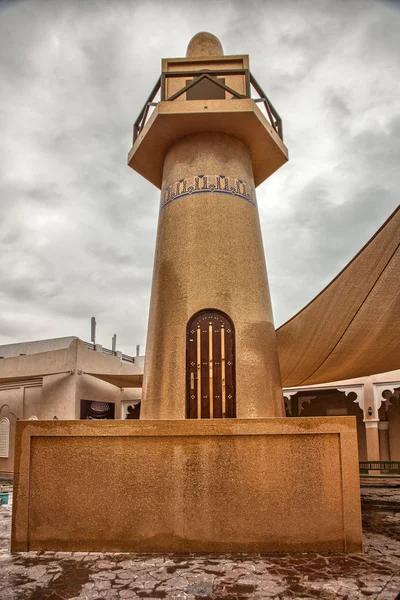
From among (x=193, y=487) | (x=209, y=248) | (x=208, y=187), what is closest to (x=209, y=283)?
(x=209, y=248)

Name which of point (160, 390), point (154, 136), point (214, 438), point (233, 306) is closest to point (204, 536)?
point (214, 438)

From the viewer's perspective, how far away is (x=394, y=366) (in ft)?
25.4

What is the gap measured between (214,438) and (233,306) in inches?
79.1

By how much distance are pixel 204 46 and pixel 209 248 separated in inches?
139

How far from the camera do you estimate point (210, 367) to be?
606 cm

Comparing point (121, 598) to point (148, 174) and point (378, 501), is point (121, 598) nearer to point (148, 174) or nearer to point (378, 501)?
point (378, 501)

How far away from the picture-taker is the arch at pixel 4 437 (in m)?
14.3

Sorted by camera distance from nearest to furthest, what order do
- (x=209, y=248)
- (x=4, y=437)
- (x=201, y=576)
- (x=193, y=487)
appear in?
(x=201, y=576), (x=193, y=487), (x=209, y=248), (x=4, y=437)

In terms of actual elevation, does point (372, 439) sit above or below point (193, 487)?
below

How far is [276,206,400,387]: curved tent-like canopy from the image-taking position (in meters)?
5.18

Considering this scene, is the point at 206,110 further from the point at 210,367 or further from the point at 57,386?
the point at 57,386

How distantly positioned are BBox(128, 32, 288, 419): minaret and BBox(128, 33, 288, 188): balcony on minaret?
0.02 meters

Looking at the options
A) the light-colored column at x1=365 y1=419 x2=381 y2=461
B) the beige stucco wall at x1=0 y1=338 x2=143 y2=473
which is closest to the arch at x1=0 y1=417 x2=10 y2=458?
the beige stucco wall at x1=0 y1=338 x2=143 y2=473

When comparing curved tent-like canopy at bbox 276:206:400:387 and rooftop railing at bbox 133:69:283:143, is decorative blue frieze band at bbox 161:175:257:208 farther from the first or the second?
curved tent-like canopy at bbox 276:206:400:387
